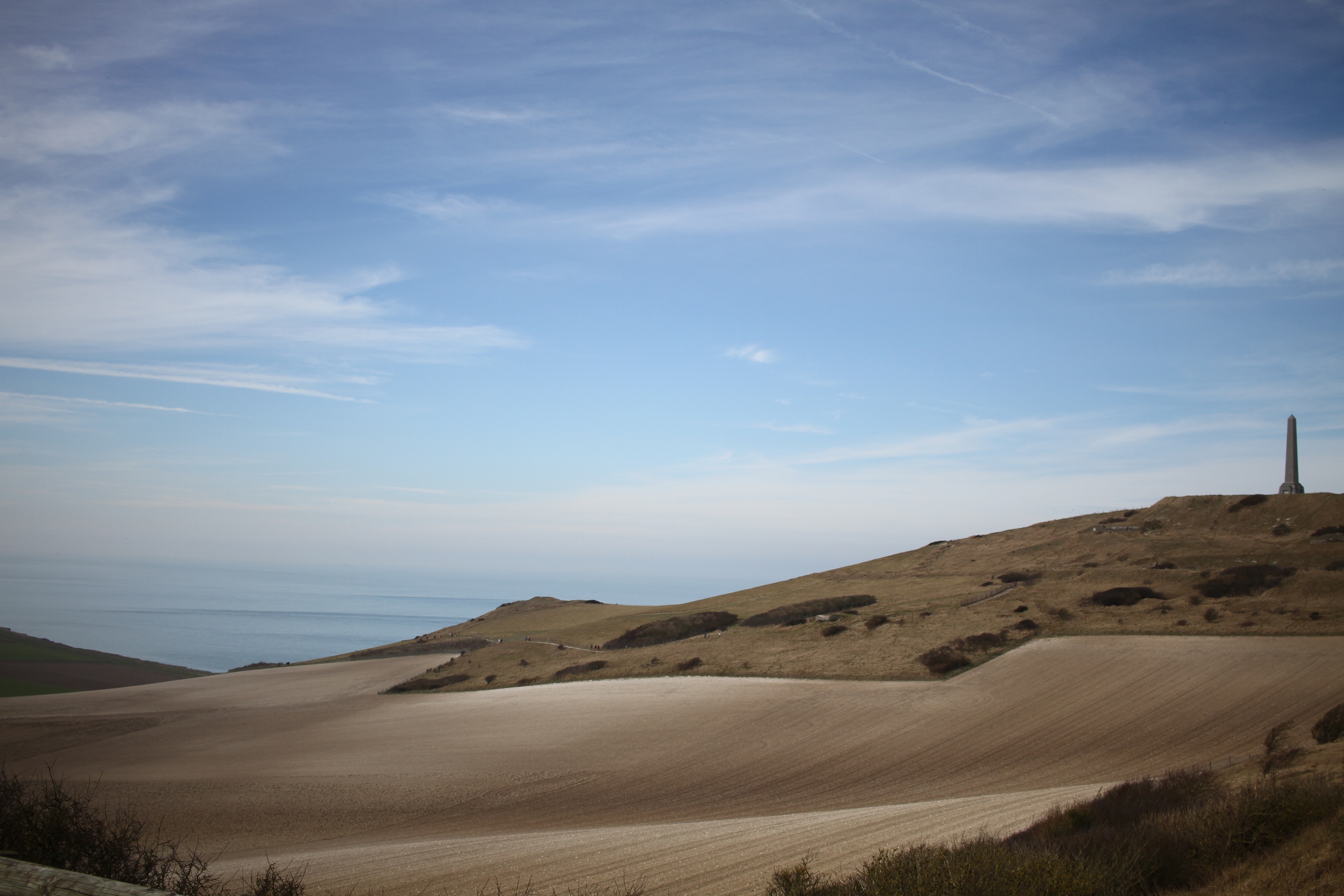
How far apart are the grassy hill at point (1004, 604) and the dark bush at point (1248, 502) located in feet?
0.43

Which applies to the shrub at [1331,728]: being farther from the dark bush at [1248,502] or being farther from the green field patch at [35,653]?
the green field patch at [35,653]

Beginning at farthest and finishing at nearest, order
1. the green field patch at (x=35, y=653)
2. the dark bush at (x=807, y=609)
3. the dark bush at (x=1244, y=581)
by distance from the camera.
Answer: the green field patch at (x=35, y=653) < the dark bush at (x=807, y=609) < the dark bush at (x=1244, y=581)

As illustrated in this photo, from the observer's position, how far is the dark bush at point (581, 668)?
4244 centimetres

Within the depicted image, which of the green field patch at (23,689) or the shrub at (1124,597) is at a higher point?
the shrub at (1124,597)

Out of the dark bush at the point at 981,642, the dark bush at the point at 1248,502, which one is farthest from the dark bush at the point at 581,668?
the dark bush at the point at 1248,502

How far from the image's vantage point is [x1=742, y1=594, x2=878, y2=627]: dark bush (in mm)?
50094

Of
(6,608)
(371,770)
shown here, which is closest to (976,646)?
(371,770)

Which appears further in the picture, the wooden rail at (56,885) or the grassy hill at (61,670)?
the grassy hill at (61,670)

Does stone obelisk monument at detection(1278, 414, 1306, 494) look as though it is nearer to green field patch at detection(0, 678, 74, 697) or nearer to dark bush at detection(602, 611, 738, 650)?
dark bush at detection(602, 611, 738, 650)

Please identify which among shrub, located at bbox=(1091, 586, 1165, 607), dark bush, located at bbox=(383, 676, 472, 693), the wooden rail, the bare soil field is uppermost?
the wooden rail

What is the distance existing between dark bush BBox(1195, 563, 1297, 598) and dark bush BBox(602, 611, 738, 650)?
2744cm

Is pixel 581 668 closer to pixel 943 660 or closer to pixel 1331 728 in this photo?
pixel 943 660

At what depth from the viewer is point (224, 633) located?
195m

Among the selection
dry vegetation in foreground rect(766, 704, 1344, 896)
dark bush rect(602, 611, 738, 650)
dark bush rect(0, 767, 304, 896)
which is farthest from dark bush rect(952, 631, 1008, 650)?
dark bush rect(0, 767, 304, 896)
